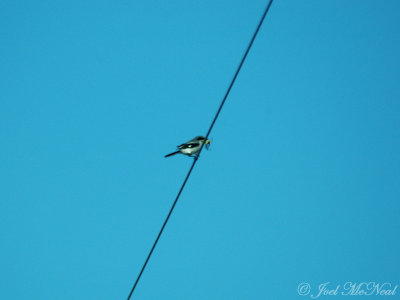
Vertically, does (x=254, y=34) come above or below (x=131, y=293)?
above

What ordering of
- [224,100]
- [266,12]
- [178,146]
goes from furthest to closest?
[178,146] → [224,100] → [266,12]

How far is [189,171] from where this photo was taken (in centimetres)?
654

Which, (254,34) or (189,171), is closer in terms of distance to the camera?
(254,34)

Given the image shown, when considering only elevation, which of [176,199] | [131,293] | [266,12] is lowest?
[131,293]

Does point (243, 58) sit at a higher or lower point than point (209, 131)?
higher

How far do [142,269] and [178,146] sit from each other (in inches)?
287

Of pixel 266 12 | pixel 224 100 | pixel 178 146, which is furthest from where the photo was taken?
pixel 178 146

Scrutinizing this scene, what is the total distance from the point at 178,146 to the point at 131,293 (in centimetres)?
719

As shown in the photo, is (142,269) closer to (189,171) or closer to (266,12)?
(189,171)

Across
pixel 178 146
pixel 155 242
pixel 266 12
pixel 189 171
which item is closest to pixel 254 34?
pixel 266 12

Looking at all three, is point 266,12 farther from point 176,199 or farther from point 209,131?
point 176,199

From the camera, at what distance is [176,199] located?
245 inches

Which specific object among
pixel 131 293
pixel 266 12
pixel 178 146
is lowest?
pixel 131 293

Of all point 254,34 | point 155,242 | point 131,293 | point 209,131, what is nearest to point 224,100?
point 209,131
